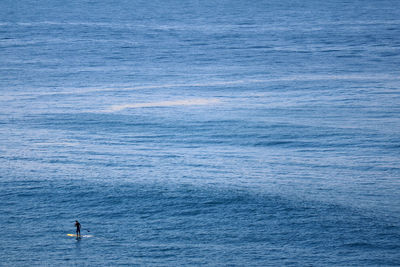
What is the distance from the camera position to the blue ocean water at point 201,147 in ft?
157

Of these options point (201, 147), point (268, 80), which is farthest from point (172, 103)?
point (201, 147)

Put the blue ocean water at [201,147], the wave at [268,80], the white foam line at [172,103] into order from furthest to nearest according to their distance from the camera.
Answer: the wave at [268,80] < the white foam line at [172,103] < the blue ocean water at [201,147]

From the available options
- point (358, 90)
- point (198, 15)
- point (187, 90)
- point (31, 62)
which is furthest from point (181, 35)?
point (358, 90)

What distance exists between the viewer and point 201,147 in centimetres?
7762

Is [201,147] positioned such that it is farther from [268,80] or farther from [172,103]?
[268,80]

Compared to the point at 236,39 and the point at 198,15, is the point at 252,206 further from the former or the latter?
the point at 198,15

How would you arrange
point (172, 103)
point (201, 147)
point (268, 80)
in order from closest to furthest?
point (201, 147) → point (172, 103) → point (268, 80)

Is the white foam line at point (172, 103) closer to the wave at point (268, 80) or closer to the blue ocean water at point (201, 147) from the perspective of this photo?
the blue ocean water at point (201, 147)

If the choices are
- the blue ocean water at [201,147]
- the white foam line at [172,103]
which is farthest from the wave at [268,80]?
the white foam line at [172,103]

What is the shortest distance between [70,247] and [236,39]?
120m

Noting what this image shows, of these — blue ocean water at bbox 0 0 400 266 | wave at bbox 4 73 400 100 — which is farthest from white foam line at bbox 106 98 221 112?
wave at bbox 4 73 400 100

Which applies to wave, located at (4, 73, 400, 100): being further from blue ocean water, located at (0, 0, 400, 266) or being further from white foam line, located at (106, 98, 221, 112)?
white foam line, located at (106, 98, 221, 112)

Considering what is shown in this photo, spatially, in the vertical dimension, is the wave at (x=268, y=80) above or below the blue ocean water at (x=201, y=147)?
below

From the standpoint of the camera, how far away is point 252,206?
5538 cm
